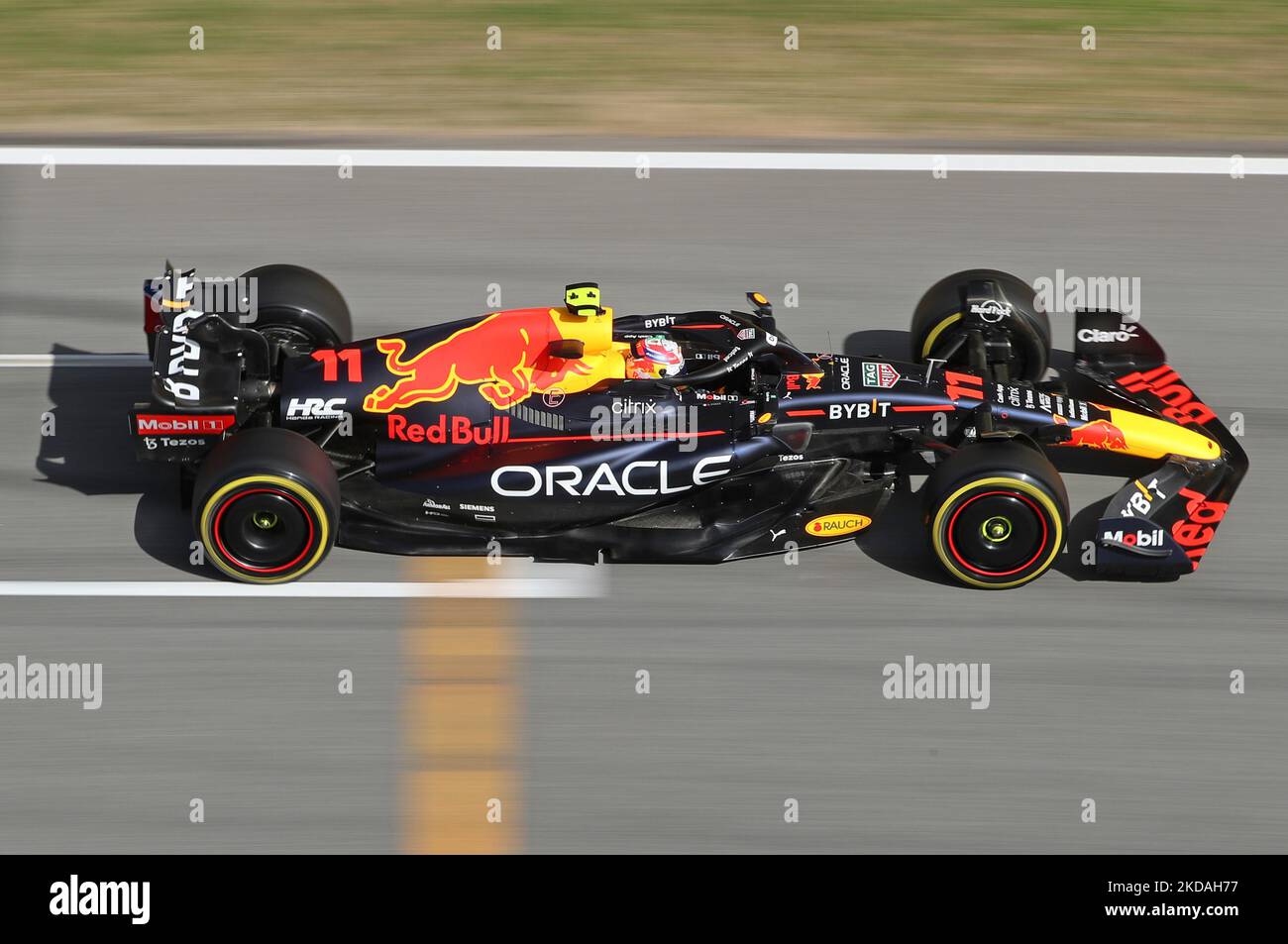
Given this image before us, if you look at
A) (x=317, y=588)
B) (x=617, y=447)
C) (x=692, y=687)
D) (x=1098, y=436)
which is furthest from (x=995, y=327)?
(x=317, y=588)

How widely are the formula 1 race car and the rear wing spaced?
13mm

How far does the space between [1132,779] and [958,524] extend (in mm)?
1458

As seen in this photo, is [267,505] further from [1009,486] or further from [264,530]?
[1009,486]

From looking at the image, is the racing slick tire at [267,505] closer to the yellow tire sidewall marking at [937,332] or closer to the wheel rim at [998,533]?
the wheel rim at [998,533]

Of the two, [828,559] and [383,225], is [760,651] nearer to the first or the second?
[828,559]

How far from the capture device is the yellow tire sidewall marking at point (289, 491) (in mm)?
7363

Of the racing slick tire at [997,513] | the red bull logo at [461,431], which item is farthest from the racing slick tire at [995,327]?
the red bull logo at [461,431]

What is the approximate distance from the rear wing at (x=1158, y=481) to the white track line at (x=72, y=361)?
570 cm

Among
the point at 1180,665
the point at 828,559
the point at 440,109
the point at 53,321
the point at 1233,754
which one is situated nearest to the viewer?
the point at 1233,754

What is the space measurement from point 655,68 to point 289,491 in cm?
745

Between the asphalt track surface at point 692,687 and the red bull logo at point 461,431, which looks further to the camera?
the red bull logo at point 461,431

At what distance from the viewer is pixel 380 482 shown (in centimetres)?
791

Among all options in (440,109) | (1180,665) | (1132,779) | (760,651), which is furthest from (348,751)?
(440,109)

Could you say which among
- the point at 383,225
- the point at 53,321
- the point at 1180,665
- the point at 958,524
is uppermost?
the point at 383,225
